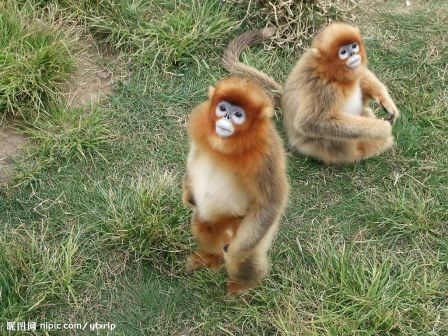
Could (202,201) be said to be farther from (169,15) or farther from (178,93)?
(169,15)

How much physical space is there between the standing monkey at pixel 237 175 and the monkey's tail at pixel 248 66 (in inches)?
51.4

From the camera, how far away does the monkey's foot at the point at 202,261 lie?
330 centimetres

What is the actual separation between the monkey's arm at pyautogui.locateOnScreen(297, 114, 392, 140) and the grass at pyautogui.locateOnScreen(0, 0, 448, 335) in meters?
0.32

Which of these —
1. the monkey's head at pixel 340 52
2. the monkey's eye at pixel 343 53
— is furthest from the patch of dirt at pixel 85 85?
the monkey's eye at pixel 343 53

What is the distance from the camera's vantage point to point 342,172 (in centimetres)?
390

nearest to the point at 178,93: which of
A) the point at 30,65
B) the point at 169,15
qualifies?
the point at 169,15

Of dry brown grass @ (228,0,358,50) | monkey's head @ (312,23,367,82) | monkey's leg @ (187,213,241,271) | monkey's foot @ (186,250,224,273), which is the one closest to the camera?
monkey's leg @ (187,213,241,271)

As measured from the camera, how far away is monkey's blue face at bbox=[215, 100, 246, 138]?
2.52 m

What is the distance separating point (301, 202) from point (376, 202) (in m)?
0.45

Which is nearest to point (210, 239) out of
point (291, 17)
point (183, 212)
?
point (183, 212)

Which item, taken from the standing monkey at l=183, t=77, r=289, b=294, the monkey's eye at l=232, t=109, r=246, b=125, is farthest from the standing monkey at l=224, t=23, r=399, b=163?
the monkey's eye at l=232, t=109, r=246, b=125

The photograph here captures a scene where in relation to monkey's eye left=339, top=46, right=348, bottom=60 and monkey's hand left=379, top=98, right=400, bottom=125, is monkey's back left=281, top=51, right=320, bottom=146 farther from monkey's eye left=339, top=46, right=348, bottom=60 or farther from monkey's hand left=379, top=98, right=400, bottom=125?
monkey's hand left=379, top=98, right=400, bottom=125

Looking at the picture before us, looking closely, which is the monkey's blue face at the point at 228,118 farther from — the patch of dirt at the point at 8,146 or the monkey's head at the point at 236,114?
the patch of dirt at the point at 8,146

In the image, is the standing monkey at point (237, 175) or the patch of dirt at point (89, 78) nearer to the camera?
the standing monkey at point (237, 175)
